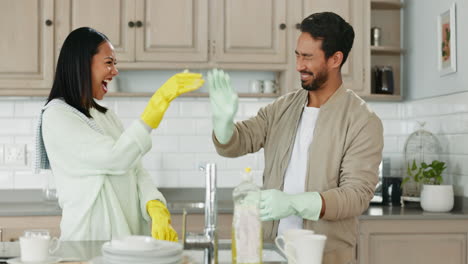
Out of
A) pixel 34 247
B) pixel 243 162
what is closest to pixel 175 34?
pixel 243 162

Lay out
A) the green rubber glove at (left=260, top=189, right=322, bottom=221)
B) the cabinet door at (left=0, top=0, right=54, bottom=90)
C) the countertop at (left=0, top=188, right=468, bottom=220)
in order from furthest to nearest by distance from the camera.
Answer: the cabinet door at (left=0, top=0, right=54, bottom=90), the countertop at (left=0, top=188, right=468, bottom=220), the green rubber glove at (left=260, top=189, right=322, bottom=221)

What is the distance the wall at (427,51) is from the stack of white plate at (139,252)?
2.41 m

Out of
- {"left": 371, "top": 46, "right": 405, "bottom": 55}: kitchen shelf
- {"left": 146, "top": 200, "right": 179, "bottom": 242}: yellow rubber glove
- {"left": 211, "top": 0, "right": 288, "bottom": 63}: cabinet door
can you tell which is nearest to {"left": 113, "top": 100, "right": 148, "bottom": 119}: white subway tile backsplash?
{"left": 211, "top": 0, "right": 288, "bottom": 63}: cabinet door

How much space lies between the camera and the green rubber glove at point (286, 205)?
76.1 inches

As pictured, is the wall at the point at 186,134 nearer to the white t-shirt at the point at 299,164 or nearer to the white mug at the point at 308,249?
the white t-shirt at the point at 299,164

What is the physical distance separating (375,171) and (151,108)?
782mm

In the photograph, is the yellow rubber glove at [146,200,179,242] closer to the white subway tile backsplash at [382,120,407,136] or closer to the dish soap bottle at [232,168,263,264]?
the dish soap bottle at [232,168,263,264]

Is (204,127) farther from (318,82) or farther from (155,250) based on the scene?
(155,250)

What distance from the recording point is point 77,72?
2.40m

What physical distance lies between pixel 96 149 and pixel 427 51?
2521mm

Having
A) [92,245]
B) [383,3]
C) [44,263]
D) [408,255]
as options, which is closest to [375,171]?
[92,245]

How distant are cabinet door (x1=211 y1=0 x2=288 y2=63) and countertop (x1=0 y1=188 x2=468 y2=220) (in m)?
0.86

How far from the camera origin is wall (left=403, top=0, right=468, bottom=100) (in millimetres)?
3584

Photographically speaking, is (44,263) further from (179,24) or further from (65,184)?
(179,24)
